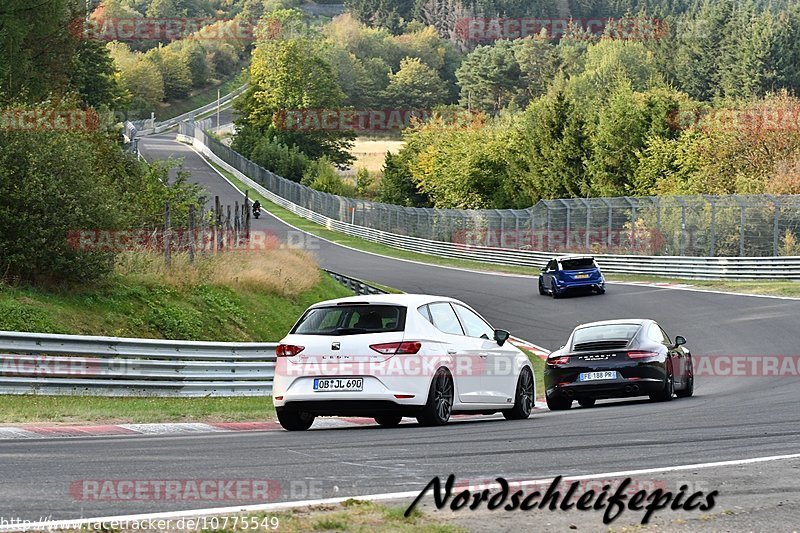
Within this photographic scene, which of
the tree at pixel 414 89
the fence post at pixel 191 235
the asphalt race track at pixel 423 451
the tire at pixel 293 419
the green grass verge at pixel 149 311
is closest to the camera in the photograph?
the asphalt race track at pixel 423 451

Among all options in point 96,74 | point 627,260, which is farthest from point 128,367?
point 96,74

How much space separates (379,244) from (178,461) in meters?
67.4

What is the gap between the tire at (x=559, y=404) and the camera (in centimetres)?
1845

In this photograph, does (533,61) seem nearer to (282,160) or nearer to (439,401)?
(282,160)

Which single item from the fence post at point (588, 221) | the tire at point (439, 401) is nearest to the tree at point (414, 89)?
the fence post at point (588, 221)

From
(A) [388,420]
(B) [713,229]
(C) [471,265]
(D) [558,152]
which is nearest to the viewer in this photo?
(A) [388,420]

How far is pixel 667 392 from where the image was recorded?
1856 centimetres

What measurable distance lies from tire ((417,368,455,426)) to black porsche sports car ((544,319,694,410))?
4166 millimetres

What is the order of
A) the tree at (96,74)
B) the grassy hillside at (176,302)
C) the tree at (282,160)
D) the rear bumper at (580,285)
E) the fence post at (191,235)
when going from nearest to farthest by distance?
the grassy hillside at (176,302), the fence post at (191,235), the rear bumper at (580,285), the tree at (96,74), the tree at (282,160)

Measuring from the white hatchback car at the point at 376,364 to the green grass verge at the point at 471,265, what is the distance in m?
29.8

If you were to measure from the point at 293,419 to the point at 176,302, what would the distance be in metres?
11.4

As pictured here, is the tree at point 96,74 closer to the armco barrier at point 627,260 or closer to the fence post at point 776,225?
the armco barrier at point 627,260

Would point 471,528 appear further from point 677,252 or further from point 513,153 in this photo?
point 513,153

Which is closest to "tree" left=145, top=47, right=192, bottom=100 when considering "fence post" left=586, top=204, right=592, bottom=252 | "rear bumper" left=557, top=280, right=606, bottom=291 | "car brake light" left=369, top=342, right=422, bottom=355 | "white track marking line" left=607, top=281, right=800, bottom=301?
"fence post" left=586, top=204, right=592, bottom=252
